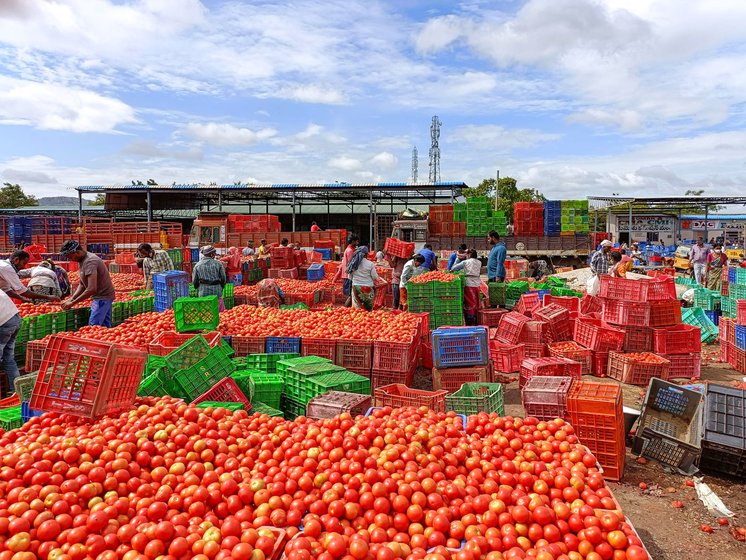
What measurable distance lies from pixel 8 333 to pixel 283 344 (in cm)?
362

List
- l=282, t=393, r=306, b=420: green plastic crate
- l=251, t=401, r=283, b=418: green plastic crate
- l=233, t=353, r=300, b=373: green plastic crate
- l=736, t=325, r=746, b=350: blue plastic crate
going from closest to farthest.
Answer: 1. l=251, t=401, r=283, b=418: green plastic crate
2. l=282, t=393, r=306, b=420: green plastic crate
3. l=233, t=353, r=300, b=373: green plastic crate
4. l=736, t=325, r=746, b=350: blue plastic crate

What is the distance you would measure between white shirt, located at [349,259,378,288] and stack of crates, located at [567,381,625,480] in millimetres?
5692

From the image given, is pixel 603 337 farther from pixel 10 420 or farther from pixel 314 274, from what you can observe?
pixel 314 274

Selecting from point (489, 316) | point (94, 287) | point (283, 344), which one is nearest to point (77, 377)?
point (283, 344)

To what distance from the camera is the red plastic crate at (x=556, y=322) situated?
31.5 feet

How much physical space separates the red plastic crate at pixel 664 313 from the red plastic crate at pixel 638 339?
0.57 feet

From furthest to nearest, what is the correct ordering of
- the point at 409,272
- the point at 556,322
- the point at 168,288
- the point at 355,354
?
the point at 409,272, the point at 556,322, the point at 168,288, the point at 355,354

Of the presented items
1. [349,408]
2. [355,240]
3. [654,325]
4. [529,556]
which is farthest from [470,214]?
[529,556]

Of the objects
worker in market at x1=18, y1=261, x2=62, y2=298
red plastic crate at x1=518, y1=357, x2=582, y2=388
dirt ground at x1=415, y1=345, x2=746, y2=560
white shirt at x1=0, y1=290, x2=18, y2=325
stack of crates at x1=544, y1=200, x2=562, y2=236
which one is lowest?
dirt ground at x1=415, y1=345, x2=746, y2=560

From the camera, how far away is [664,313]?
8.55 metres

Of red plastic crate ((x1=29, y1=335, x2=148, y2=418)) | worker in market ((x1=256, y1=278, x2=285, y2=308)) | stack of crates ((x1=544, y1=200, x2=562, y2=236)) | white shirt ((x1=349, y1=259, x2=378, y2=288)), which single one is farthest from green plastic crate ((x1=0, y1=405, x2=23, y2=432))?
stack of crates ((x1=544, y1=200, x2=562, y2=236))

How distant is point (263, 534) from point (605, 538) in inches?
77.4

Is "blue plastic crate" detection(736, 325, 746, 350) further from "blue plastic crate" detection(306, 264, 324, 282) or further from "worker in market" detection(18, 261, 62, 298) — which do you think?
"blue plastic crate" detection(306, 264, 324, 282)

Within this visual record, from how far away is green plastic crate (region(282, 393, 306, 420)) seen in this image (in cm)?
599
